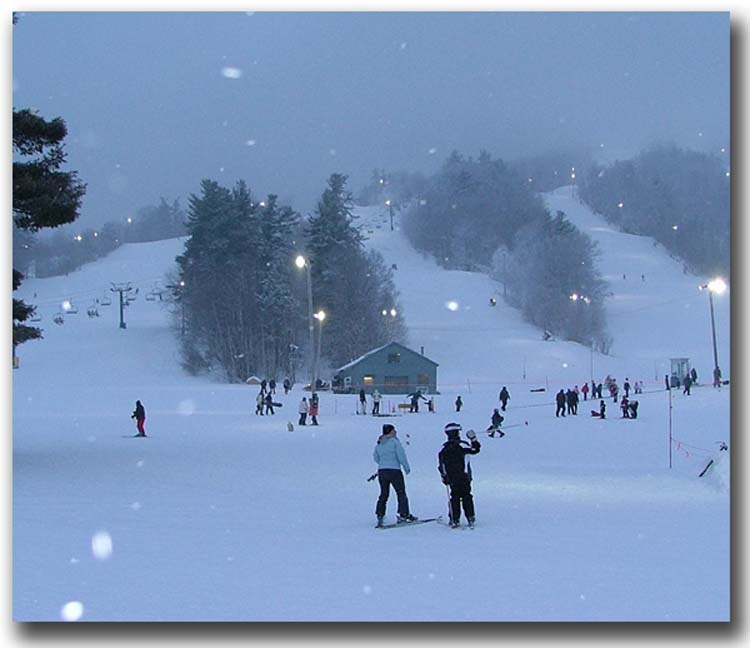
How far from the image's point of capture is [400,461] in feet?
40.3

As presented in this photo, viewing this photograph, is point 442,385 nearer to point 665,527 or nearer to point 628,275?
point 665,527

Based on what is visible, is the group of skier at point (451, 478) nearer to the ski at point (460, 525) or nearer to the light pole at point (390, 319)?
the ski at point (460, 525)

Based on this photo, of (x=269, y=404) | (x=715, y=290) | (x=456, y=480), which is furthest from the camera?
(x=269, y=404)

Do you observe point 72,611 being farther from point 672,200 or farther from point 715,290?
point 672,200

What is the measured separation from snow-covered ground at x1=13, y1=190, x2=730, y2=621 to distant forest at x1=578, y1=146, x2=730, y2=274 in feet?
316

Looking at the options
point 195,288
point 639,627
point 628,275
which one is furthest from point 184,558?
point 628,275

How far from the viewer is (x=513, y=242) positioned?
441 feet

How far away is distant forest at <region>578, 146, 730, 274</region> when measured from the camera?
13175cm

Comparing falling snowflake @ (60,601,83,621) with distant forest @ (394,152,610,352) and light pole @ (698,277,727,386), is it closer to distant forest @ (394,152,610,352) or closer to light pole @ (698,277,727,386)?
light pole @ (698,277,727,386)

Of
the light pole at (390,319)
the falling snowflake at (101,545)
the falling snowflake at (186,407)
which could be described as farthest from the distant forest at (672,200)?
the falling snowflake at (101,545)

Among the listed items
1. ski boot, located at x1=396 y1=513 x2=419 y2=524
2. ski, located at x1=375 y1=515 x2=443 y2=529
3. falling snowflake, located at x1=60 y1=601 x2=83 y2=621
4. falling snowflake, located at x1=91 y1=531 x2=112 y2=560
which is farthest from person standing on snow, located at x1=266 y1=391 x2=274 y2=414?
falling snowflake, located at x1=60 y1=601 x2=83 y2=621

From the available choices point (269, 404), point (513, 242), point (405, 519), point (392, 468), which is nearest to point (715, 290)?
point (269, 404)

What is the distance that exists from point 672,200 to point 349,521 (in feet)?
489

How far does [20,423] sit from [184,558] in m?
25.8
